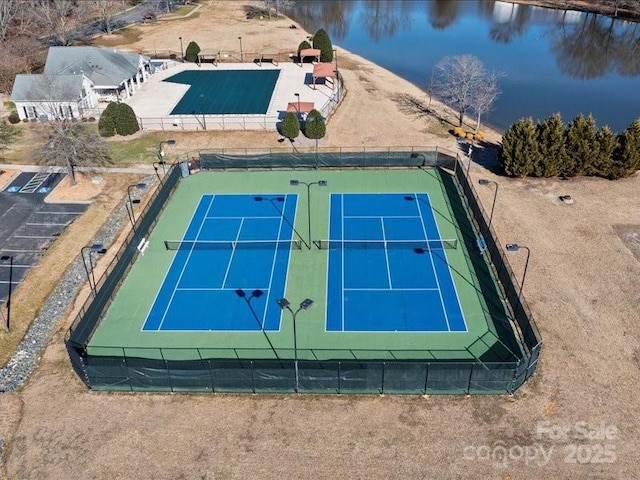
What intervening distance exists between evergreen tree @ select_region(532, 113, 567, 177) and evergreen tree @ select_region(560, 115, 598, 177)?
49 cm

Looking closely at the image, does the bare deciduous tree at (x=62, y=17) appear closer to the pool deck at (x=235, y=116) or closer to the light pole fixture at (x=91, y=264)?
the pool deck at (x=235, y=116)

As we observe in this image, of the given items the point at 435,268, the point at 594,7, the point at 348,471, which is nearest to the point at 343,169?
the point at 435,268

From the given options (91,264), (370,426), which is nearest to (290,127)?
(91,264)

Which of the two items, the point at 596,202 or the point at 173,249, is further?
the point at 596,202

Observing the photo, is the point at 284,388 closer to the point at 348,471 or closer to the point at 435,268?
the point at 348,471

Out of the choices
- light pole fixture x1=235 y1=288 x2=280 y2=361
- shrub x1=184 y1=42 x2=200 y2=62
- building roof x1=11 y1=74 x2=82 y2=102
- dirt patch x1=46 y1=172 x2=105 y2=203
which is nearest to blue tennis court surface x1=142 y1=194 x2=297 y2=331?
light pole fixture x1=235 y1=288 x2=280 y2=361

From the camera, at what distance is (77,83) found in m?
50.2

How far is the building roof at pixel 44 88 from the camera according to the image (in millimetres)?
48594

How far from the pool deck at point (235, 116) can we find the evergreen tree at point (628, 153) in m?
24.9

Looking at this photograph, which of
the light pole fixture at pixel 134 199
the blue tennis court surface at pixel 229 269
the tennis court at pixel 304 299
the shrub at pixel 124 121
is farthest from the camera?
the shrub at pixel 124 121

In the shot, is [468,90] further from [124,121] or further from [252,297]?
[252,297]

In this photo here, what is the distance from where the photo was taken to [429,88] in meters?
59.0

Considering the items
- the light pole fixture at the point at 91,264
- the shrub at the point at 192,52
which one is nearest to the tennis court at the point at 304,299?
the light pole fixture at the point at 91,264

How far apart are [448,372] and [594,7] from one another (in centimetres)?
9498
